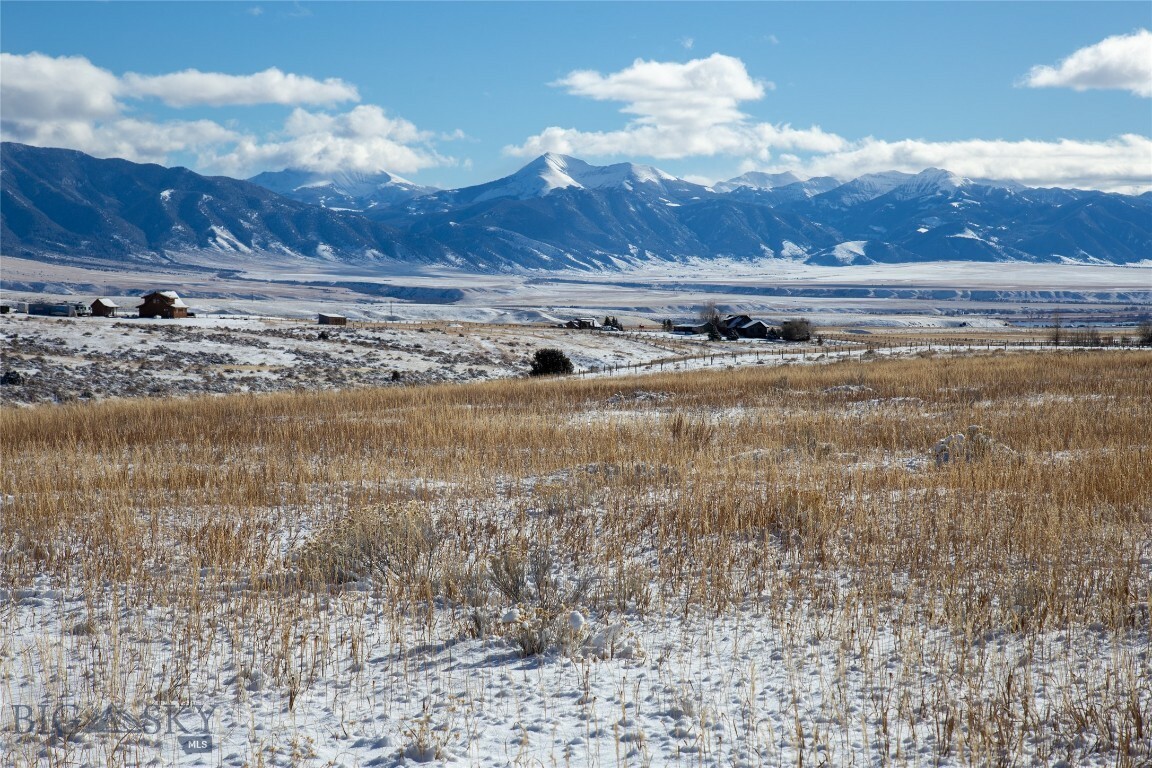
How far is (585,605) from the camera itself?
5523mm

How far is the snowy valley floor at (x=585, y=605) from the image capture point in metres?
3.87

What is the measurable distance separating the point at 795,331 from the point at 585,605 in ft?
237

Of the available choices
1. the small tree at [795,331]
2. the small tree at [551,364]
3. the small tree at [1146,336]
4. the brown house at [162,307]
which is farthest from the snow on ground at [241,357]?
the small tree at [1146,336]

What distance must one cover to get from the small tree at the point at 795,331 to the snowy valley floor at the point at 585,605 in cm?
6402

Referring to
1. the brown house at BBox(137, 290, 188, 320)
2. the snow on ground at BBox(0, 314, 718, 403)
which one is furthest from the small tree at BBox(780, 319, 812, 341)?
the brown house at BBox(137, 290, 188, 320)

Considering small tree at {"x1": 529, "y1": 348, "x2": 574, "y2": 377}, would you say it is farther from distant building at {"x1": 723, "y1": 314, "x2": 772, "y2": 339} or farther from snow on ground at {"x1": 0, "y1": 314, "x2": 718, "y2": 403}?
distant building at {"x1": 723, "y1": 314, "x2": 772, "y2": 339}

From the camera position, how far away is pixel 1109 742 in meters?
A: 3.68

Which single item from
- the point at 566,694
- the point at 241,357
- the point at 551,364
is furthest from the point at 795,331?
the point at 566,694

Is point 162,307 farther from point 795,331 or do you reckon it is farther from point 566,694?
point 566,694

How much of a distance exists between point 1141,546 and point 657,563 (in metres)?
3.58

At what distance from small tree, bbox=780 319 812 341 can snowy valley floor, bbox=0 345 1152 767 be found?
64.0m

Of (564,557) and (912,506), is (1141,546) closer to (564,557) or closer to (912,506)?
(912,506)

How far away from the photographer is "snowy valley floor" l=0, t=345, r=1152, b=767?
3871mm

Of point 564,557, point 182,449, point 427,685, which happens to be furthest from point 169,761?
point 182,449
